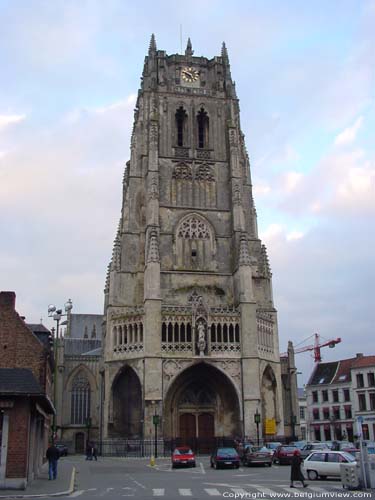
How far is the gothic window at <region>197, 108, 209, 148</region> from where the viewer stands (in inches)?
2203

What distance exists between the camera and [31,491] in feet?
63.0

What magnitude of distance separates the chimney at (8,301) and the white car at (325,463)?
14213mm

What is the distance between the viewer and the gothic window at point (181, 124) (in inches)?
2182

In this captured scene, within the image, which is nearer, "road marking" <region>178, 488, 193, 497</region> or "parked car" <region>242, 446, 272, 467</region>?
"road marking" <region>178, 488, 193, 497</region>

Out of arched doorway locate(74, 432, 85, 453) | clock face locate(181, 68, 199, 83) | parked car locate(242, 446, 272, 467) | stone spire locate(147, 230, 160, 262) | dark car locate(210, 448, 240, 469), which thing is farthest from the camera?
arched doorway locate(74, 432, 85, 453)

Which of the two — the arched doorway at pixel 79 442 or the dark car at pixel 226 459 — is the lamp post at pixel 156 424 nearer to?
the dark car at pixel 226 459

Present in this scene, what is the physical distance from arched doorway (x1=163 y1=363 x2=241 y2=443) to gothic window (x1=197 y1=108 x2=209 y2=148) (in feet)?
75.8

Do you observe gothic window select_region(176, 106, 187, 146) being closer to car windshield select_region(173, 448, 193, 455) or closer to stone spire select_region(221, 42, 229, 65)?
stone spire select_region(221, 42, 229, 65)

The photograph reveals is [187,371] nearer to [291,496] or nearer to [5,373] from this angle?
[5,373]

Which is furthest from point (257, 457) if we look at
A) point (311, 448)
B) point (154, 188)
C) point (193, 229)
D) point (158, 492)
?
point (154, 188)

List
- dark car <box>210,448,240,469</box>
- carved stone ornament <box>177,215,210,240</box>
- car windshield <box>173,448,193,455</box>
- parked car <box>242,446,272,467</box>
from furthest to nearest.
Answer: carved stone ornament <box>177,215,210,240</box> < car windshield <box>173,448,193,455</box> < parked car <box>242,446,272,467</box> < dark car <box>210,448,240,469</box>

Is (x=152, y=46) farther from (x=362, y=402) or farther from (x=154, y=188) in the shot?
(x=362, y=402)

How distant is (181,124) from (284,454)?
1379 inches

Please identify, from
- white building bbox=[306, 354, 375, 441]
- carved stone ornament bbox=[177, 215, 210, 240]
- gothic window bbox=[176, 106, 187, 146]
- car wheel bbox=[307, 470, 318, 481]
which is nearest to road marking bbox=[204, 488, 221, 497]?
car wheel bbox=[307, 470, 318, 481]
